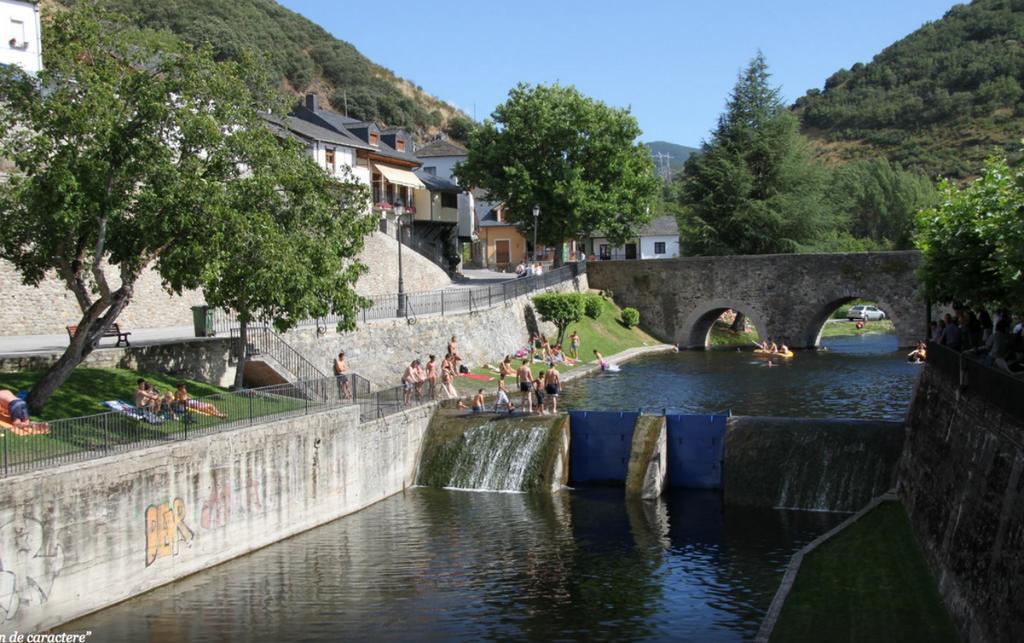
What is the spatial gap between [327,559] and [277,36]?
114627mm

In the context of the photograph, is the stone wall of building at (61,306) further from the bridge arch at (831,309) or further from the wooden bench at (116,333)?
the bridge arch at (831,309)

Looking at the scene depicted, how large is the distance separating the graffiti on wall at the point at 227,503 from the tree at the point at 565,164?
3712 cm

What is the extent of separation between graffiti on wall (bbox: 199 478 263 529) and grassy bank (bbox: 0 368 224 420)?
147 inches

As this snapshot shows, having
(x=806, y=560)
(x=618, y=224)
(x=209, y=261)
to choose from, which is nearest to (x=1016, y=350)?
(x=806, y=560)

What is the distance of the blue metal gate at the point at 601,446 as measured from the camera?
1076 inches

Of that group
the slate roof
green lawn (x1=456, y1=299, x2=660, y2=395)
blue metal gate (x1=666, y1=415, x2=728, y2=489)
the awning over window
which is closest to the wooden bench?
blue metal gate (x1=666, y1=415, x2=728, y2=489)

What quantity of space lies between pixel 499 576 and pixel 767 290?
40.6 meters

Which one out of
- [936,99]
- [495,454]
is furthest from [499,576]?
[936,99]

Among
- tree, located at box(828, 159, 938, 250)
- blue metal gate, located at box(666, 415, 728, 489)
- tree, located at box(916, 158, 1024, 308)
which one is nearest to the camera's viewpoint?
tree, located at box(916, 158, 1024, 308)

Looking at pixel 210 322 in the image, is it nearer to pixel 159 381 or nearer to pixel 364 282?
pixel 159 381

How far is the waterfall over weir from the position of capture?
27.2 metres

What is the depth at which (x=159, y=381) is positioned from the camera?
25219 millimetres

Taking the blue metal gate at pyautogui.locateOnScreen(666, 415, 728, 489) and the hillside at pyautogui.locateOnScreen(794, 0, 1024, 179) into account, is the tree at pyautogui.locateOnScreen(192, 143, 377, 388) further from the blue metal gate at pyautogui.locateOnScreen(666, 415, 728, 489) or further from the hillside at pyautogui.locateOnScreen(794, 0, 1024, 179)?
the hillside at pyautogui.locateOnScreen(794, 0, 1024, 179)

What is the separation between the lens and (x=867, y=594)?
16922mm
